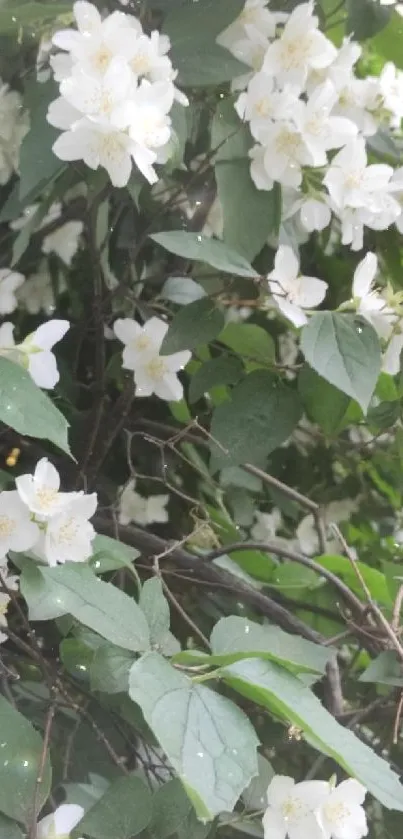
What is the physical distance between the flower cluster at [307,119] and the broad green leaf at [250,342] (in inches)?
4.6

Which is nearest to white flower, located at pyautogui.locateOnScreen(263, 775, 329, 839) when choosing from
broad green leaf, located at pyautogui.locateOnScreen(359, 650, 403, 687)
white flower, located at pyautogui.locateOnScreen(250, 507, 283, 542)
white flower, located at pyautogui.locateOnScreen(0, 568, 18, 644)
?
broad green leaf, located at pyautogui.locateOnScreen(359, 650, 403, 687)

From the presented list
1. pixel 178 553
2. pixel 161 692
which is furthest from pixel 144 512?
pixel 161 692

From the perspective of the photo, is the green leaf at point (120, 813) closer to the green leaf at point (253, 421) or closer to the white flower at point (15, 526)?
the white flower at point (15, 526)

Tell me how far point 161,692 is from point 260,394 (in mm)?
331

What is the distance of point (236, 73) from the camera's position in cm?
60

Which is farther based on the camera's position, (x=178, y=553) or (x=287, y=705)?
(x=178, y=553)

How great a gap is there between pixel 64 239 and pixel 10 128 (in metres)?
0.13

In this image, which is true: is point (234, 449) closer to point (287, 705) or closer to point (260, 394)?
point (260, 394)

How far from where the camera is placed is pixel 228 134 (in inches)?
25.5

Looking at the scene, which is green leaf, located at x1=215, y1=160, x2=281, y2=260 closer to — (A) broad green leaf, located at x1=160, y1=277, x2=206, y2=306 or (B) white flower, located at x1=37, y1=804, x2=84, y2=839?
(A) broad green leaf, located at x1=160, y1=277, x2=206, y2=306

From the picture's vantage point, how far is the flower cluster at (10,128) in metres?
0.71

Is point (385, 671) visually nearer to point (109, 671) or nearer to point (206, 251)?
point (109, 671)

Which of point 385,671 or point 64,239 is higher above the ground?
point 64,239

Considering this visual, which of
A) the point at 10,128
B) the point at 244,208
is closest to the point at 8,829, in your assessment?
the point at 244,208
